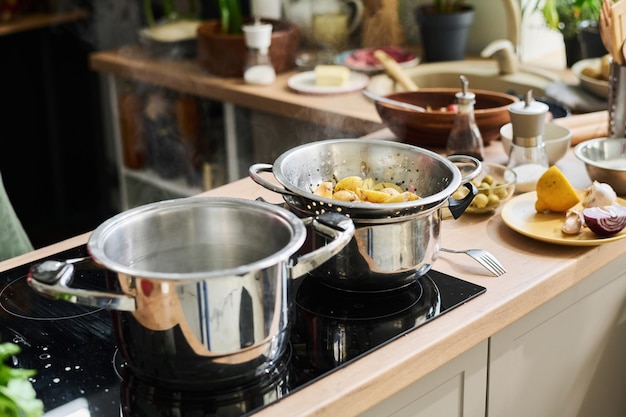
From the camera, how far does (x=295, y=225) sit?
109 centimetres

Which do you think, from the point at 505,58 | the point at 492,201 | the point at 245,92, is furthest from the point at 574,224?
the point at 245,92

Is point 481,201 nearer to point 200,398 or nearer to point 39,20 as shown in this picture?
point 200,398

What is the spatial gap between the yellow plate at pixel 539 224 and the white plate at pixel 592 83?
0.70 m

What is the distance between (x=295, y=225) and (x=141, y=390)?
0.27 metres

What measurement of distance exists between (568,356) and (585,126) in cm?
63

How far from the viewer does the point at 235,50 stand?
276 cm

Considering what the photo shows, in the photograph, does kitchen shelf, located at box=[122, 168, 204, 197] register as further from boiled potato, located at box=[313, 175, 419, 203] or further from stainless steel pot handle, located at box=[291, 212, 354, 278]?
stainless steel pot handle, located at box=[291, 212, 354, 278]

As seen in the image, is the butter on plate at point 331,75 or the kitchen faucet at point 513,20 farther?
the kitchen faucet at point 513,20

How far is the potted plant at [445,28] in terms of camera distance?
273 centimetres

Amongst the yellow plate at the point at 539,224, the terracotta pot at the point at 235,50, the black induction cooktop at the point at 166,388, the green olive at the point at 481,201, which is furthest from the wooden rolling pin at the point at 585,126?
the terracotta pot at the point at 235,50

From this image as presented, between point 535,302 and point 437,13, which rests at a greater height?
point 437,13

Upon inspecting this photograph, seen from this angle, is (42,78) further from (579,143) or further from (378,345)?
(378,345)

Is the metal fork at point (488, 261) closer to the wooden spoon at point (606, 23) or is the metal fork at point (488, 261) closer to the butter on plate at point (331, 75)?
the wooden spoon at point (606, 23)

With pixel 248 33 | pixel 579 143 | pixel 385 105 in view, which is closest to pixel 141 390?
pixel 385 105
